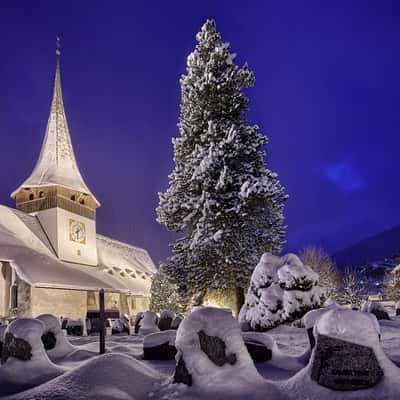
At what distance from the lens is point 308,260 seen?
37.9 metres

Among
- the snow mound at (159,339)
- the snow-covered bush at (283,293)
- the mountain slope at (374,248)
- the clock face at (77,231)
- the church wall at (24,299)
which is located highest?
the mountain slope at (374,248)

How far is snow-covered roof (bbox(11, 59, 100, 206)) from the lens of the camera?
40.5 metres

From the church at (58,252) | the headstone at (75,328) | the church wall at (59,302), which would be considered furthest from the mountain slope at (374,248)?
the headstone at (75,328)

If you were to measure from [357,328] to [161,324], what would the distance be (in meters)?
9.16

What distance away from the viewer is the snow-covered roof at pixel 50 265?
104ft

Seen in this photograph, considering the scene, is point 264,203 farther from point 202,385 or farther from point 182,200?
point 202,385

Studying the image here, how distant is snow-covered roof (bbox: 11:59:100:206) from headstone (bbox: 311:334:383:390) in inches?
1506

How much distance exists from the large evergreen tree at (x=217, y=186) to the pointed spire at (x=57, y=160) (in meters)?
24.1

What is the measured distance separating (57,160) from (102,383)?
40231 mm

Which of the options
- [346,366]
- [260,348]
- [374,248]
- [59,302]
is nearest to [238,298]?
[260,348]

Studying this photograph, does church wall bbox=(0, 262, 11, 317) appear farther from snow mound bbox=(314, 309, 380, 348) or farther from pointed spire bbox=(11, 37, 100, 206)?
snow mound bbox=(314, 309, 380, 348)

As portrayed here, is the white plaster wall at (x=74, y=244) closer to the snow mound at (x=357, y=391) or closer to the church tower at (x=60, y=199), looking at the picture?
the church tower at (x=60, y=199)

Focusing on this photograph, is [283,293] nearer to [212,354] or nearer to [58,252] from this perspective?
[212,354]

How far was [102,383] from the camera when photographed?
4.81 meters
